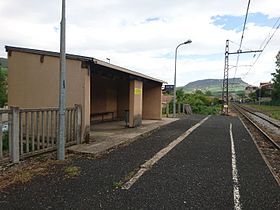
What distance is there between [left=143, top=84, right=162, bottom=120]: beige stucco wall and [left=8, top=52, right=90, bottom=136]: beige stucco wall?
11564 mm

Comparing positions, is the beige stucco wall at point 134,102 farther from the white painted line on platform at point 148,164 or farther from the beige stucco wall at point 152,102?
the beige stucco wall at point 152,102

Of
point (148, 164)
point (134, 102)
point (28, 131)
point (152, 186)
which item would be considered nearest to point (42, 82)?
point (28, 131)

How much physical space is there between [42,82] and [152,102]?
1229 cm

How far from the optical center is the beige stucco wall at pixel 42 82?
9.97 meters

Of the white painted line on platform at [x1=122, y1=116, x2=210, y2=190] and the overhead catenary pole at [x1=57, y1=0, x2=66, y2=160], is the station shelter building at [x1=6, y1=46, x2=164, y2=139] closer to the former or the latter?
the overhead catenary pole at [x1=57, y1=0, x2=66, y2=160]

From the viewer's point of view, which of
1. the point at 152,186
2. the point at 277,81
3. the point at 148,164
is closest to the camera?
the point at 152,186

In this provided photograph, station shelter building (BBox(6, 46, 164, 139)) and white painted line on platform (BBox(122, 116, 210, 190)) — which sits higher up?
station shelter building (BBox(6, 46, 164, 139))

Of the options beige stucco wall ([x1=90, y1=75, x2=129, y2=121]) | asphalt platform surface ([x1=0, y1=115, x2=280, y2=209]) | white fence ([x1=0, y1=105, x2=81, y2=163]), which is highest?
beige stucco wall ([x1=90, y1=75, x2=129, y2=121])

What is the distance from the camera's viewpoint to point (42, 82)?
1038 centimetres

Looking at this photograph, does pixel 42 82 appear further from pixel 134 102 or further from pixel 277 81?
pixel 277 81

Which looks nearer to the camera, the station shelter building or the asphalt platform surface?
the asphalt platform surface

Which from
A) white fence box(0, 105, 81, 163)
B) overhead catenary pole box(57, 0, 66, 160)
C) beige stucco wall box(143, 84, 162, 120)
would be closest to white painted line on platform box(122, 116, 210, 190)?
overhead catenary pole box(57, 0, 66, 160)

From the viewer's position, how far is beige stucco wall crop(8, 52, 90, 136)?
997 cm

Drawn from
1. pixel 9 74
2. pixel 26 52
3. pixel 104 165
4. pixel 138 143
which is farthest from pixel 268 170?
pixel 9 74
